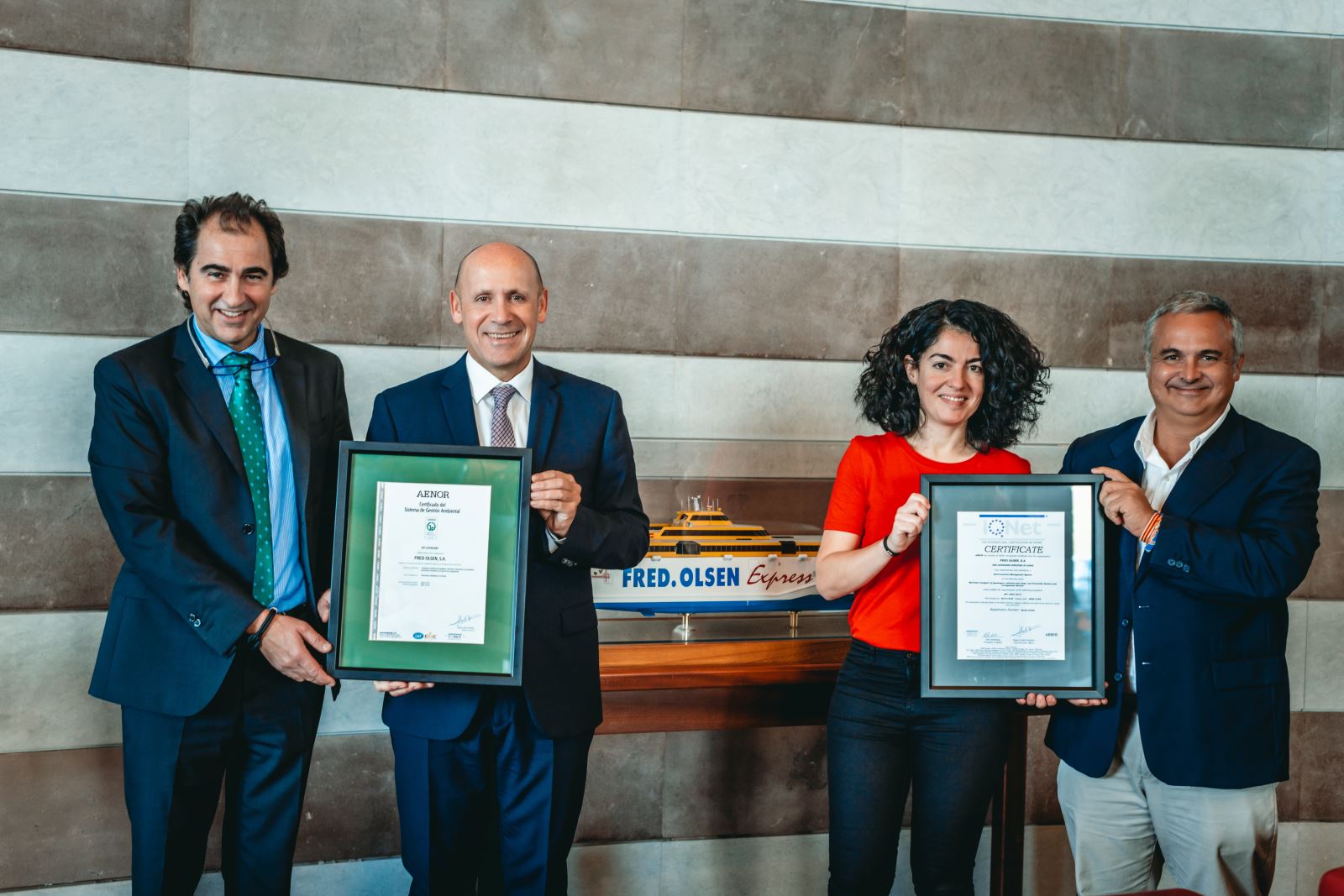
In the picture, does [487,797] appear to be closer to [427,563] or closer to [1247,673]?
[427,563]

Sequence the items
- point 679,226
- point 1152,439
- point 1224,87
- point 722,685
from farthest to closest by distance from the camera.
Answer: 1. point 1224,87
2. point 679,226
3. point 722,685
4. point 1152,439

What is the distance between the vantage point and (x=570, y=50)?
3.13 metres

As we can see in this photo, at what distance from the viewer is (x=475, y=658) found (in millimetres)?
1981

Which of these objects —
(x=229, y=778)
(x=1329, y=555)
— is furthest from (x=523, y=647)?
(x=1329, y=555)

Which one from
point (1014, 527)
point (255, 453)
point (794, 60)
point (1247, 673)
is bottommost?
point (1247, 673)

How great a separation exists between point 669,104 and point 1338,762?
3196 mm

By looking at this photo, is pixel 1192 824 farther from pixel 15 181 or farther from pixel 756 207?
pixel 15 181

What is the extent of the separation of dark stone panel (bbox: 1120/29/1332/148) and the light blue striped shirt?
9.36 ft

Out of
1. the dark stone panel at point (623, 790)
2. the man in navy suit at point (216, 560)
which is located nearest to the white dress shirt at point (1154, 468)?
the dark stone panel at point (623, 790)

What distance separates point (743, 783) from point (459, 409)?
6.03ft

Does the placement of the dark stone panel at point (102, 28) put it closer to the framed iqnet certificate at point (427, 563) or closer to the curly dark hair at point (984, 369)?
the framed iqnet certificate at point (427, 563)

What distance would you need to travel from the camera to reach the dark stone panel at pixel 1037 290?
3375 millimetres

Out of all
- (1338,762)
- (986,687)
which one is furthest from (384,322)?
(1338,762)

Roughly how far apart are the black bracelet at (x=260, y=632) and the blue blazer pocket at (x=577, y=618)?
0.58 metres
